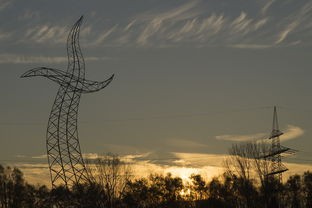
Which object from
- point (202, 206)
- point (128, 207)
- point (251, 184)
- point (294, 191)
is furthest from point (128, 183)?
point (294, 191)

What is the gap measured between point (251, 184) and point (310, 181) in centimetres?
1909

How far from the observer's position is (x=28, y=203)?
102m

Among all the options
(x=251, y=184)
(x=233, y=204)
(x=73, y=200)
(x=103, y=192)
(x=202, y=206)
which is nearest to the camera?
(x=73, y=200)

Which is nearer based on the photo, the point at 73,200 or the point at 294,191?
the point at 73,200

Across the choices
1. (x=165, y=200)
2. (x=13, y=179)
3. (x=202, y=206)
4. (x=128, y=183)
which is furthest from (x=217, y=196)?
(x=13, y=179)

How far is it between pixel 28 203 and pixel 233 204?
38422 millimetres

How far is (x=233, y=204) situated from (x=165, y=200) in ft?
49.0

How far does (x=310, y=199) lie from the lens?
100m

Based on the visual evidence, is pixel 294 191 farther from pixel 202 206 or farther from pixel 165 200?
pixel 165 200

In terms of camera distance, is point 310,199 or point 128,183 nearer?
point 310,199

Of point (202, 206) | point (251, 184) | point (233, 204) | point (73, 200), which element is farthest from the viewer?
point (202, 206)

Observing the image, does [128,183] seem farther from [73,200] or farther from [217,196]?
[73,200]

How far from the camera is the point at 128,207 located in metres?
106

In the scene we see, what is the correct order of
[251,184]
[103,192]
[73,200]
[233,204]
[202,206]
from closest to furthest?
[73,200], [103,192], [251,184], [233,204], [202,206]
